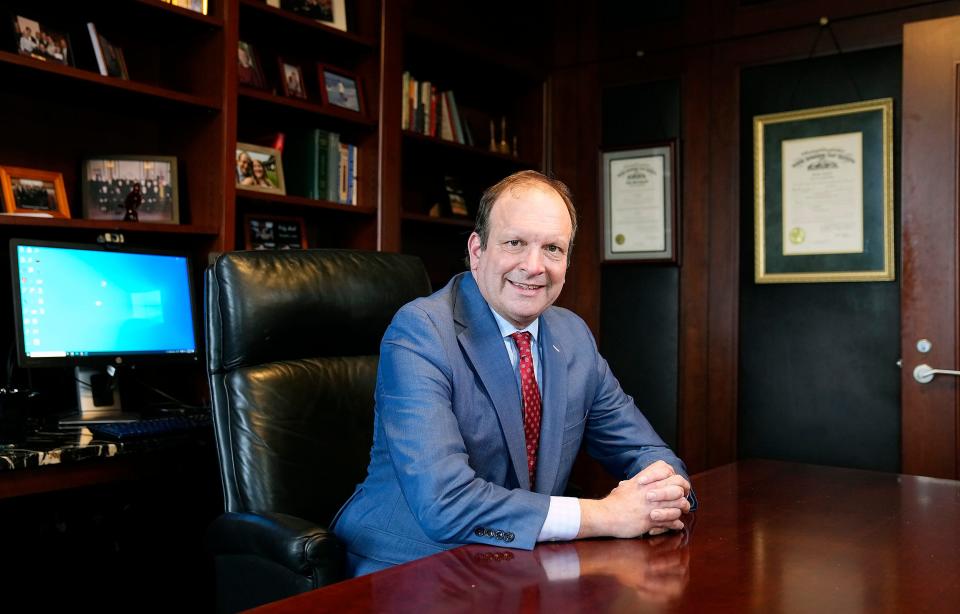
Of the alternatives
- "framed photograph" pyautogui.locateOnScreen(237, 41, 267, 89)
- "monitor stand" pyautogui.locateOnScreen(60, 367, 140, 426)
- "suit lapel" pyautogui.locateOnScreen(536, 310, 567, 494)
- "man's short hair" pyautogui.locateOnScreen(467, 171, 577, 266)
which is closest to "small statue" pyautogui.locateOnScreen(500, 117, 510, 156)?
"framed photograph" pyautogui.locateOnScreen(237, 41, 267, 89)

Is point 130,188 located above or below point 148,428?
above

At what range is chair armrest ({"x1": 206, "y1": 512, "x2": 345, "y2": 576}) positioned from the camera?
1.50 metres

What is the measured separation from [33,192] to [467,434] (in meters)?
1.65

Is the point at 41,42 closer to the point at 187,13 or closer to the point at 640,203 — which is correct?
the point at 187,13

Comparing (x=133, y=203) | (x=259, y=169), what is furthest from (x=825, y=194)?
(x=133, y=203)

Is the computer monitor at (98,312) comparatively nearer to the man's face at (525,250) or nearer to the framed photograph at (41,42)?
the framed photograph at (41,42)

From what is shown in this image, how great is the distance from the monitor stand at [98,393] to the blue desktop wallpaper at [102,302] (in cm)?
10

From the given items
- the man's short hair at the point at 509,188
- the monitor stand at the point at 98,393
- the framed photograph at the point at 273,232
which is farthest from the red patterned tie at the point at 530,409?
the framed photograph at the point at 273,232

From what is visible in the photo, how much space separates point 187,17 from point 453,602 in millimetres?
2167

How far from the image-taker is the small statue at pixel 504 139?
4066 mm

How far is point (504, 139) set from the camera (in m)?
4.12

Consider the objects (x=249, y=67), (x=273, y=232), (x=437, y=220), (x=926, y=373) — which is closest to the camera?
(x=926, y=373)

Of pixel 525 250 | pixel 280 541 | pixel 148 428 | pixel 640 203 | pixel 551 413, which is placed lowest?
pixel 280 541

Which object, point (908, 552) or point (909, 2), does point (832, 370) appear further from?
point (908, 552)
